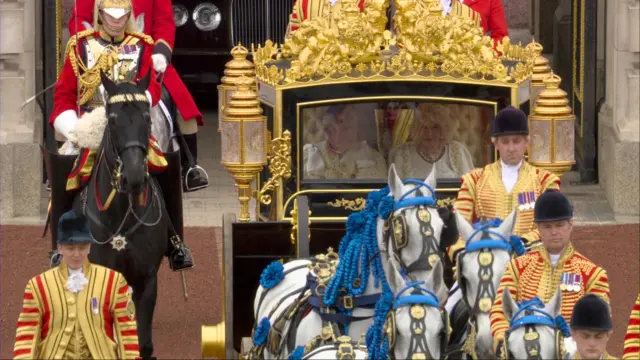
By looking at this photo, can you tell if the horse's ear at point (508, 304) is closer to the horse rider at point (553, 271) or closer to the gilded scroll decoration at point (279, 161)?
the horse rider at point (553, 271)

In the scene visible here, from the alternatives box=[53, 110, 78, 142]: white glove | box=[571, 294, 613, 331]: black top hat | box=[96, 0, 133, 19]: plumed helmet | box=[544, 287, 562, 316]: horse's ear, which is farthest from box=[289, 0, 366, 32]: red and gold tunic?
box=[571, 294, 613, 331]: black top hat

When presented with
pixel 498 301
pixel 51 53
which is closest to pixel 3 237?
pixel 51 53

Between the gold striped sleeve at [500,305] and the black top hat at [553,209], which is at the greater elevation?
the black top hat at [553,209]

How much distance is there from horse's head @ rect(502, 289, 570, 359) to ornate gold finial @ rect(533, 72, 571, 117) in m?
3.20

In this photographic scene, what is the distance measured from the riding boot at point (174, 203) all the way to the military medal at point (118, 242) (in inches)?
30.4

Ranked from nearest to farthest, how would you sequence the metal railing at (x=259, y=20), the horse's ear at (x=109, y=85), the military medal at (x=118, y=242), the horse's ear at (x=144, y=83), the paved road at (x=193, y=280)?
the horse's ear at (x=109, y=85)
the horse's ear at (x=144, y=83)
the military medal at (x=118, y=242)
the paved road at (x=193, y=280)
the metal railing at (x=259, y=20)

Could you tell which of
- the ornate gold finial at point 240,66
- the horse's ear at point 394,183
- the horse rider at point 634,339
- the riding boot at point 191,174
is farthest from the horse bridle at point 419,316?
the riding boot at point 191,174

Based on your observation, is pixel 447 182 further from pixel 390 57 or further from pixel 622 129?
pixel 622 129

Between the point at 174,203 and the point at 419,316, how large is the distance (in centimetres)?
428

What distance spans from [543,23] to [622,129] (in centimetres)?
324

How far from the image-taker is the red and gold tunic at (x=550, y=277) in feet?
29.3

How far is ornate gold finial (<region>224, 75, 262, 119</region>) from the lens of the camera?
11.3 metres

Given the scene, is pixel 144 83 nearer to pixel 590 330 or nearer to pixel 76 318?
pixel 76 318

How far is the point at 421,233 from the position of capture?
29.6 ft
